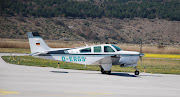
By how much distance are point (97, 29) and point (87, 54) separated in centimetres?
10268

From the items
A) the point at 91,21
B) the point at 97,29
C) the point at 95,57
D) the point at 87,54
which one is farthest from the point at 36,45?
the point at 91,21

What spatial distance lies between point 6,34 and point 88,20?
1483 inches

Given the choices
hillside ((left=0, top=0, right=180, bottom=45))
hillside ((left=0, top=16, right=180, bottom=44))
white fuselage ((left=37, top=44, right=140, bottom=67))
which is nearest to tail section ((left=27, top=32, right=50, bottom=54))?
white fuselage ((left=37, top=44, right=140, bottom=67))

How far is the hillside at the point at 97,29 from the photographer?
4641 inches

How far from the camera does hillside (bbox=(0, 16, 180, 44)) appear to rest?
11788 cm

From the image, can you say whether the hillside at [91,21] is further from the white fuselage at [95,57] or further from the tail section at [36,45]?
the white fuselage at [95,57]

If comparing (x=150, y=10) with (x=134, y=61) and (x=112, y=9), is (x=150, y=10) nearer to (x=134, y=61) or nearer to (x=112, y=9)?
(x=112, y=9)

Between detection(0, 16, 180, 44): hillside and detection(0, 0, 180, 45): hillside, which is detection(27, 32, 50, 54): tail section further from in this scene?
detection(0, 16, 180, 44): hillside

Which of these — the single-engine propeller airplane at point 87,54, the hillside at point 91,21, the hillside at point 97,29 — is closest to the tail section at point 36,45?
the single-engine propeller airplane at point 87,54

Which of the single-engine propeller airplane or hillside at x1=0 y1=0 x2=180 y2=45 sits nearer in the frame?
the single-engine propeller airplane

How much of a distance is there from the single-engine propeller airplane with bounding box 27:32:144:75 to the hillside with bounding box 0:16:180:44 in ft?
286

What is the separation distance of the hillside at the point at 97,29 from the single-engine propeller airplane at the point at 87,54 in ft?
286

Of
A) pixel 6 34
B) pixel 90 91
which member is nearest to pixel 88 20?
pixel 6 34

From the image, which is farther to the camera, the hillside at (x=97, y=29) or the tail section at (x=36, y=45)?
the hillside at (x=97, y=29)
